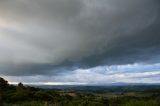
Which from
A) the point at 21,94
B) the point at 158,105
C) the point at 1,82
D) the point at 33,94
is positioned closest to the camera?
the point at 158,105

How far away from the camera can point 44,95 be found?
51.3 meters

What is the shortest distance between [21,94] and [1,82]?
21.7 metres

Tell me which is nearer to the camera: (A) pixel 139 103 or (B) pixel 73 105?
(A) pixel 139 103

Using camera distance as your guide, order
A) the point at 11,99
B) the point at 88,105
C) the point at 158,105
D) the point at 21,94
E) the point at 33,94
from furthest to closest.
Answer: the point at 33,94 < the point at 21,94 < the point at 11,99 < the point at 88,105 < the point at 158,105

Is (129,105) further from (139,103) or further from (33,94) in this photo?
(33,94)

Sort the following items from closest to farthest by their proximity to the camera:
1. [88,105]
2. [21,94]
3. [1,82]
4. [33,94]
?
[88,105] → [21,94] → [33,94] → [1,82]

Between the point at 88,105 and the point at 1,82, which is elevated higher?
the point at 1,82

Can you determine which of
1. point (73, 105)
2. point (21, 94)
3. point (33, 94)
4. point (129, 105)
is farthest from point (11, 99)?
point (129, 105)

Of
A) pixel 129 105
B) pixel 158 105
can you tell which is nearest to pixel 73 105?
pixel 129 105

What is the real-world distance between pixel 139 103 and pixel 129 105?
2.84 ft

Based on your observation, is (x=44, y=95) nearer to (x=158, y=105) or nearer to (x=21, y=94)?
(x=21, y=94)

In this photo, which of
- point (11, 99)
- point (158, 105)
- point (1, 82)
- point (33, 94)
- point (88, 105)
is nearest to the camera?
point (158, 105)

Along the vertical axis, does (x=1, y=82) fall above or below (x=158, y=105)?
above

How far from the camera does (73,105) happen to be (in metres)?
25.6
